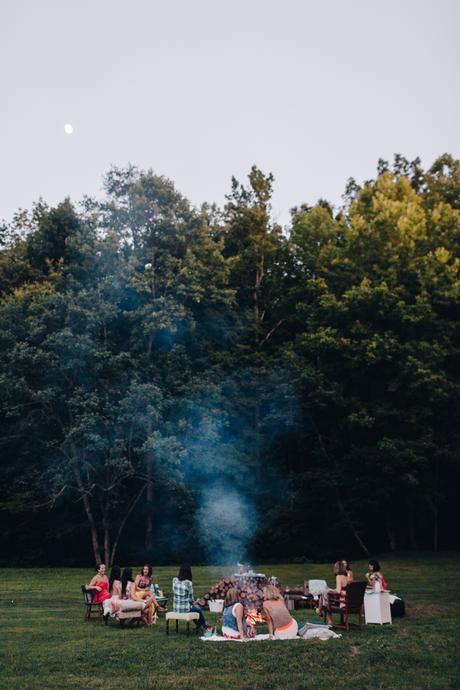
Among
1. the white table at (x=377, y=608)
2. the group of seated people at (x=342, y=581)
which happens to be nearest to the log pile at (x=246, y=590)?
the group of seated people at (x=342, y=581)

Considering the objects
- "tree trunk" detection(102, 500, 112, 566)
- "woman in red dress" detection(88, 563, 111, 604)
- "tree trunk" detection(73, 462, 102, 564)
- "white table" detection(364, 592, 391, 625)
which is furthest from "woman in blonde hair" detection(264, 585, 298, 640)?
"tree trunk" detection(102, 500, 112, 566)

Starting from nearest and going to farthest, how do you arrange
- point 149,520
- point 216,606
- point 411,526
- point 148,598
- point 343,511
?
1. point 148,598
2. point 216,606
3. point 149,520
4. point 343,511
5. point 411,526

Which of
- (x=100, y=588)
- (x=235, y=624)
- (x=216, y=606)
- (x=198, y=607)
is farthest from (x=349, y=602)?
(x=100, y=588)

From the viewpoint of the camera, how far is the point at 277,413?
123ft

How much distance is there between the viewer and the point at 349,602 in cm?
1364

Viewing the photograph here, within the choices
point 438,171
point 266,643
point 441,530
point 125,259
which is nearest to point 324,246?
point 438,171

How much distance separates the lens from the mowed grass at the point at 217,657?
9.23 meters

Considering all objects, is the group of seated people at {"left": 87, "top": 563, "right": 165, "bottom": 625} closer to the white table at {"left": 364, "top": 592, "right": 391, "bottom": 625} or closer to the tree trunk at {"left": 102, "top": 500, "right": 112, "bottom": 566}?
the white table at {"left": 364, "top": 592, "right": 391, "bottom": 625}

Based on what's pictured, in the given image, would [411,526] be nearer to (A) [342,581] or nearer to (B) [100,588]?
(A) [342,581]

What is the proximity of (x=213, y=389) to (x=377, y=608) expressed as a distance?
20.6 m

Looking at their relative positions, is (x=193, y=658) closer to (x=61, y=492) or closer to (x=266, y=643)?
(x=266, y=643)

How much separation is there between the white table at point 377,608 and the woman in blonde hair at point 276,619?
2.69 metres

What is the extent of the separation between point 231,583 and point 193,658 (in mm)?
Result: 6746

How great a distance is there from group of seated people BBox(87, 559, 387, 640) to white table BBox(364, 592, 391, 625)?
1.38 ft
